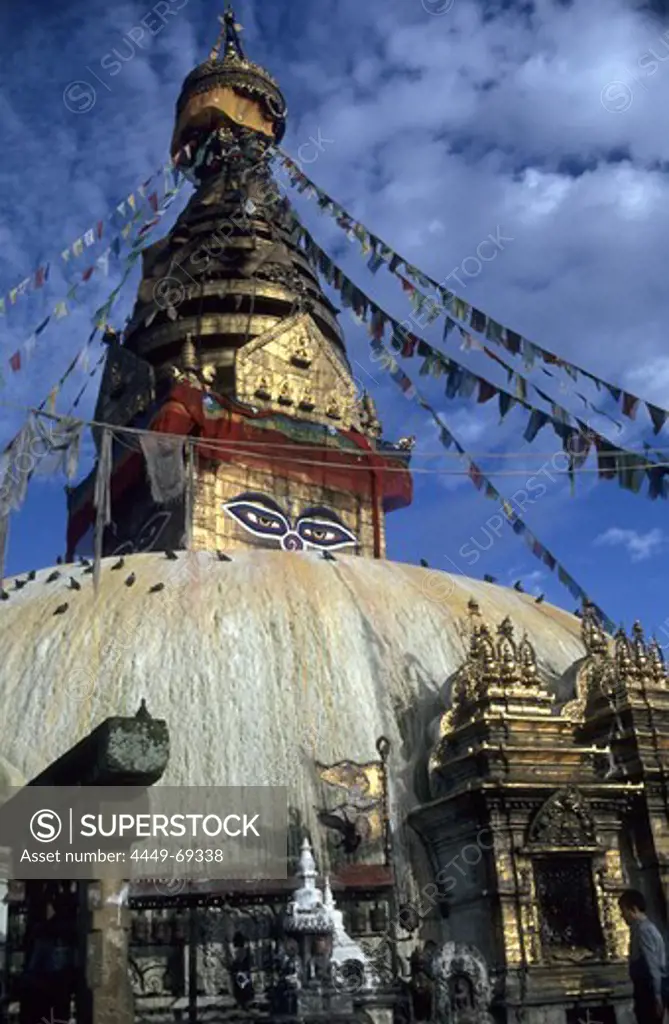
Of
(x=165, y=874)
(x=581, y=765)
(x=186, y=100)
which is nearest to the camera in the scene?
(x=165, y=874)

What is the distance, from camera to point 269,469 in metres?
24.1

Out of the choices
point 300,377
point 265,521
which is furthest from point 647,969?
point 300,377

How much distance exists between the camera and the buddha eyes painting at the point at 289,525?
23.1 meters

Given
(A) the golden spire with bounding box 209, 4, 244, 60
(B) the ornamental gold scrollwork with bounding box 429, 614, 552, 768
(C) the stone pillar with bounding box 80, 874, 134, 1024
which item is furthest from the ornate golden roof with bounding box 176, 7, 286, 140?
(C) the stone pillar with bounding box 80, 874, 134, 1024

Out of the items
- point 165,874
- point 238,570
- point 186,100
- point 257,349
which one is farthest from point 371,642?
point 186,100

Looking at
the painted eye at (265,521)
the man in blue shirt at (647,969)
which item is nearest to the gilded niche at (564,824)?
the man in blue shirt at (647,969)

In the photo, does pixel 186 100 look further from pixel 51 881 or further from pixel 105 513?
pixel 51 881

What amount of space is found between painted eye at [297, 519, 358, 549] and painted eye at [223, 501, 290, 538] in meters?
0.48

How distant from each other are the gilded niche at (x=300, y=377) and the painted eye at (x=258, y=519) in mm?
3085

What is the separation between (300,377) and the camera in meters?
26.5

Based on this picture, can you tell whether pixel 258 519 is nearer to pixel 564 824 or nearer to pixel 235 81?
pixel 564 824

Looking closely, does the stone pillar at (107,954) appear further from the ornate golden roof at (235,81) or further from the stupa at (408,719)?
the ornate golden roof at (235,81)

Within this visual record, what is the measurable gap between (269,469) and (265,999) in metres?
14.3

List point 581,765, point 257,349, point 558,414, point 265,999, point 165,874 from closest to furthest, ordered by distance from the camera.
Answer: point 265,999 < point 165,874 < point 581,765 < point 558,414 < point 257,349
